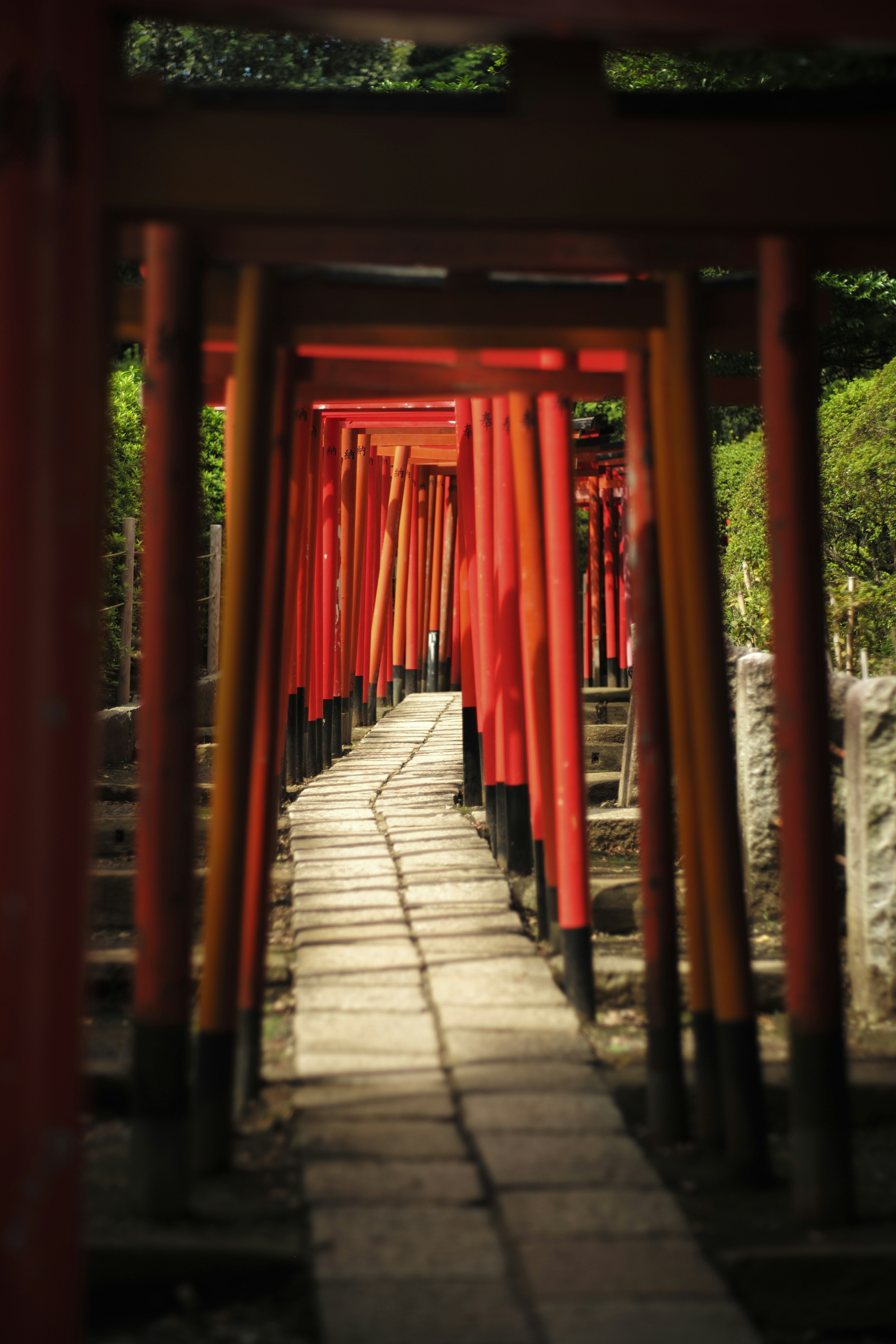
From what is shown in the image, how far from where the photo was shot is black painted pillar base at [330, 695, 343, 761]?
10.5m

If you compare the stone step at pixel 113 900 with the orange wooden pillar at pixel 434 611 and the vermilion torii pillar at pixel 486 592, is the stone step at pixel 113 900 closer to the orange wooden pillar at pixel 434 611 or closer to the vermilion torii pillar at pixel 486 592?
the vermilion torii pillar at pixel 486 592

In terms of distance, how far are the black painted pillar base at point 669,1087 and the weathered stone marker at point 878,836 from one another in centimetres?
125

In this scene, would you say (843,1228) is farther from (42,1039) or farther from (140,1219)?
(42,1039)

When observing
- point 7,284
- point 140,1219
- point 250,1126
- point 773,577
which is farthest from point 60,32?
point 250,1126

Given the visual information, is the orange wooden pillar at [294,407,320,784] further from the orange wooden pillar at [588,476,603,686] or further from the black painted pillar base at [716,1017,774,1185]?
the orange wooden pillar at [588,476,603,686]

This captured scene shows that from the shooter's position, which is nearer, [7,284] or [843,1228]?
[7,284]

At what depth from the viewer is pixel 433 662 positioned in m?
18.8

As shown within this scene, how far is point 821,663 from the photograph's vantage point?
3.20 metres

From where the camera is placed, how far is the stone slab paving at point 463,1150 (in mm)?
2725

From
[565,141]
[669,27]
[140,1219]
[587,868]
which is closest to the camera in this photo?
[669,27]

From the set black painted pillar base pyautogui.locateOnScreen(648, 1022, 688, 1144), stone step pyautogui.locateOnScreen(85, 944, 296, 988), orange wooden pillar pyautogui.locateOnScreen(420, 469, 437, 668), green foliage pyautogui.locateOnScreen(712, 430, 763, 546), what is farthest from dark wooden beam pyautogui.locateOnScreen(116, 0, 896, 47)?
orange wooden pillar pyautogui.locateOnScreen(420, 469, 437, 668)

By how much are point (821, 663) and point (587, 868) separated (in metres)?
1.84

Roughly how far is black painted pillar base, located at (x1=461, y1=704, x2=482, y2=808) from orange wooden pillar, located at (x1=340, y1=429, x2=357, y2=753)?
247 centimetres

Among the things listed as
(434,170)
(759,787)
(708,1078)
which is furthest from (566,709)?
(434,170)
